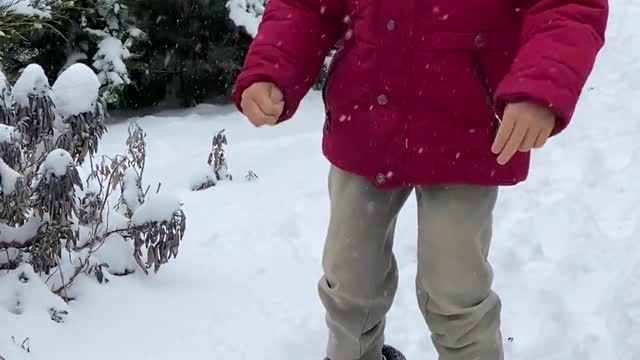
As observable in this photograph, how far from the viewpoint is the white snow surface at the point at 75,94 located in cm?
302

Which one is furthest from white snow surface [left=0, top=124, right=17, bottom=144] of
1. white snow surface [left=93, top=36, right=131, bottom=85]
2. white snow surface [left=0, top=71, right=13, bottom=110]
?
white snow surface [left=93, top=36, right=131, bottom=85]

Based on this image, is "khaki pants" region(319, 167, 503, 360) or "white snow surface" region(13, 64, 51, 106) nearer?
"khaki pants" region(319, 167, 503, 360)

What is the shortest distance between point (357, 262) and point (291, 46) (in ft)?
2.01

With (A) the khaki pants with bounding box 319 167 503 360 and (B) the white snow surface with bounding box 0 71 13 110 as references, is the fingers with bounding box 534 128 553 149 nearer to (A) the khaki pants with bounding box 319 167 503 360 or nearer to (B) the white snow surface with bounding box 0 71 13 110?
(A) the khaki pants with bounding box 319 167 503 360

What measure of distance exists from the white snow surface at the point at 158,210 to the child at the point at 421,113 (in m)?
1.04

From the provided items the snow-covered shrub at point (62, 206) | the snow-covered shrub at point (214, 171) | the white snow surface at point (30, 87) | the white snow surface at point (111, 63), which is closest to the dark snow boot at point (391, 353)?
the snow-covered shrub at point (62, 206)

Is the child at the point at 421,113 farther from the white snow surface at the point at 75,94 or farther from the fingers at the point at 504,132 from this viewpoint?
the white snow surface at the point at 75,94

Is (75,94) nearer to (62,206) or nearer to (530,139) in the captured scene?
(62,206)

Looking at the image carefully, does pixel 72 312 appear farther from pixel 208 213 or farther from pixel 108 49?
pixel 108 49

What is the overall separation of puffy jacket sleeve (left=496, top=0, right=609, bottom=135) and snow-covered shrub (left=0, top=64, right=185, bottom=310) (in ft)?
5.47

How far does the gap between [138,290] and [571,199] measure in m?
2.10

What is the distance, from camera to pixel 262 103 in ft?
6.59

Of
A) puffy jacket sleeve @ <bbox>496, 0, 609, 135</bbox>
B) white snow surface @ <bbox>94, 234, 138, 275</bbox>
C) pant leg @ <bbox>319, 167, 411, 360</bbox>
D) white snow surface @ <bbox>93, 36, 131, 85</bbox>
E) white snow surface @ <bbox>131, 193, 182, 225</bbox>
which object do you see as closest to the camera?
puffy jacket sleeve @ <bbox>496, 0, 609, 135</bbox>

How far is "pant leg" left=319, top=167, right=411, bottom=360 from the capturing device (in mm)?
2242
